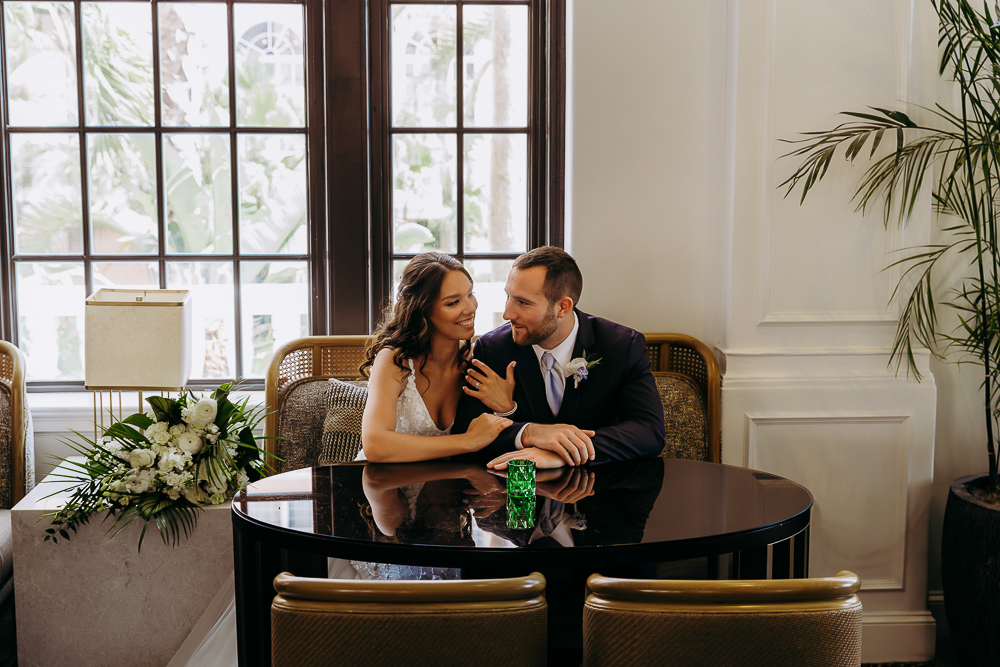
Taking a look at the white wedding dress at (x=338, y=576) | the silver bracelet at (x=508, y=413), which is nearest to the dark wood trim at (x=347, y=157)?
the white wedding dress at (x=338, y=576)

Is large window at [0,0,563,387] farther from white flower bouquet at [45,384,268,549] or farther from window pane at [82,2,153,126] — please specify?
white flower bouquet at [45,384,268,549]

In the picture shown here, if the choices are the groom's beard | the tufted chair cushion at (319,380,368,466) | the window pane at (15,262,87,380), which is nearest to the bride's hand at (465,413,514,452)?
the groom's beard

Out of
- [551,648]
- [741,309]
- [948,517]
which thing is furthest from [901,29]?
[551,648]

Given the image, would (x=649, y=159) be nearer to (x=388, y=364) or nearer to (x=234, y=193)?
(x=388, y=364)

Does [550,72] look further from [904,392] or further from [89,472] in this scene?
[89,472]

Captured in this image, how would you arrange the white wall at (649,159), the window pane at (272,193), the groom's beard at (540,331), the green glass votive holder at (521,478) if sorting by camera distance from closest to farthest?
the green glass votive holder at (521,478) → the groom's beard at (540,331) → the white wall at (649,159) → the window pane at (272,193)

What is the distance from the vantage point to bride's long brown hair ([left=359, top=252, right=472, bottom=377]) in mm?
2455

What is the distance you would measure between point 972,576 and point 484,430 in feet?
5.72

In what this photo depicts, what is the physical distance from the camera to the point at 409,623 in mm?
1235

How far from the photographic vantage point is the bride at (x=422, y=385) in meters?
2.25

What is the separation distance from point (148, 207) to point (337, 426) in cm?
145

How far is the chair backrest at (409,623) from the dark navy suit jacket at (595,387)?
1.13 metres

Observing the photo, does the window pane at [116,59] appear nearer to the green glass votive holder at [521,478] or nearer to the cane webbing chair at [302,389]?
the cane webbing chair at [302,389]

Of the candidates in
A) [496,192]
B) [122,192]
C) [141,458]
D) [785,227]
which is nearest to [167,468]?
[141,458]
